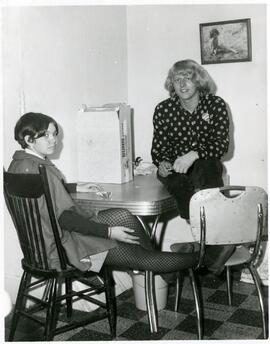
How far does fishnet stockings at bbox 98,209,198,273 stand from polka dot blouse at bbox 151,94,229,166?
28.1 inches

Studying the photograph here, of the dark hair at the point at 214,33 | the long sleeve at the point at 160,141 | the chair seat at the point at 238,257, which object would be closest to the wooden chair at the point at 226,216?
the chair seat at the point at 238,257

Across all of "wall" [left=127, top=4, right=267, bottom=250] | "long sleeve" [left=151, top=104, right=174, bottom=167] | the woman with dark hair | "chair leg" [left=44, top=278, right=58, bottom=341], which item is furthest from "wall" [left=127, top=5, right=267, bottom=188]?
"chair leg" [left=44, top=278, right=58, bottom=341]

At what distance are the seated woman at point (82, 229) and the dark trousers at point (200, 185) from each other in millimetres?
120

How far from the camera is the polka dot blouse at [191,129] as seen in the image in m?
2.99

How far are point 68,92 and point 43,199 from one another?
3.31 feet

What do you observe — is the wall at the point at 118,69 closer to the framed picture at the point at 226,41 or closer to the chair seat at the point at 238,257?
the framed picture at the point at 226,41

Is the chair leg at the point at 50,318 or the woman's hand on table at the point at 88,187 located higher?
the woman's hand on table at the point at 88,187

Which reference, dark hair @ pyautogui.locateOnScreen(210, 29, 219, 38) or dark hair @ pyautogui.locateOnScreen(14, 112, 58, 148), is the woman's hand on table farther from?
dark hair @ pyautogui.locateOnScreen(210, 29, 219, 38)

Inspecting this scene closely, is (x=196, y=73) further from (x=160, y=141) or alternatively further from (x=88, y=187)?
(x=88, y=187)

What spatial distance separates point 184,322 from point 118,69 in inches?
70.7

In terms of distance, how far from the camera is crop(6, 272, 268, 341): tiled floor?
2535mm

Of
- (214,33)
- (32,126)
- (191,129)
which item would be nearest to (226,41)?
(214,33)

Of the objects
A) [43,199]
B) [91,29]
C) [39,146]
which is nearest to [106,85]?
[91,29]

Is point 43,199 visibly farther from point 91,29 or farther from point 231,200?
point 91,29
